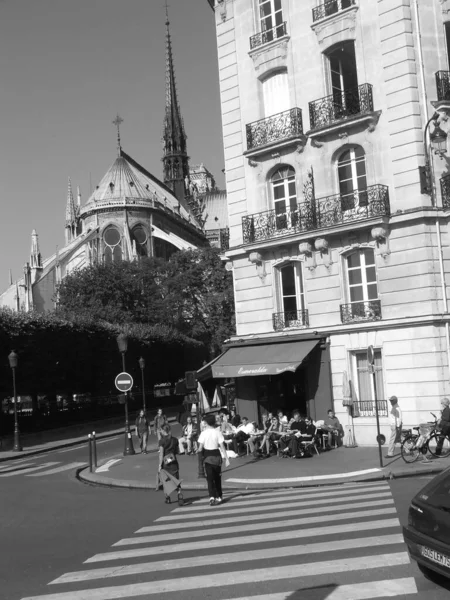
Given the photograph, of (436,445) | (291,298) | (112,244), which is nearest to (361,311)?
(291,298)

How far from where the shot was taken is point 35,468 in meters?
23.5

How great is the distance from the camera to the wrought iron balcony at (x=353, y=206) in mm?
20922

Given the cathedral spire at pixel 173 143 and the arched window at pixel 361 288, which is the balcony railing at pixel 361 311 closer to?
the arched window at pixel 361 288

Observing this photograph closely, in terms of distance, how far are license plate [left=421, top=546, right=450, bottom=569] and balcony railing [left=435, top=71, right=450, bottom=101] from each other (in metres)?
16.9

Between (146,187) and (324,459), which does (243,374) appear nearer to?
(324,459)

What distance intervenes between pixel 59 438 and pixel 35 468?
1207cm

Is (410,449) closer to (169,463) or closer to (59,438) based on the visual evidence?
(169,463)

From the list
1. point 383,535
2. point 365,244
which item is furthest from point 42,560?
point 365,244

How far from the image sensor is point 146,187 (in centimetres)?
10825

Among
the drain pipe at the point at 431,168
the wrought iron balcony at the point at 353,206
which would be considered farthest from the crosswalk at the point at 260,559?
the wrought iron balcony at the point at 353,206

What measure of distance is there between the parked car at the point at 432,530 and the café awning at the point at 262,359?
526 inches

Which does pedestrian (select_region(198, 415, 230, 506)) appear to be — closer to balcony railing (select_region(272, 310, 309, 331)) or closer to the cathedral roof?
balcony railing (select_region(272, 310, 309, 331))

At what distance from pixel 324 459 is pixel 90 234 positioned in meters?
77.4

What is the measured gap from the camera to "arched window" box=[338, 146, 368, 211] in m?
21.7
